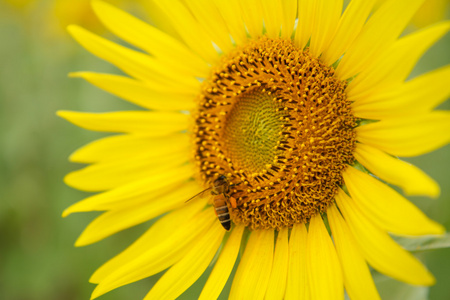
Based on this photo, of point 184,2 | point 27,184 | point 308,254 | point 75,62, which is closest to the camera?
point 308,254

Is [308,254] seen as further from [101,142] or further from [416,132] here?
[101,142]

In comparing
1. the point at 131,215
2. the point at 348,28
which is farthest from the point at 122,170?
the point at 348,28

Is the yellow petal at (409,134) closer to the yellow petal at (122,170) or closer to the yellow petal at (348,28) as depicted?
the yellow petal at (348,28)

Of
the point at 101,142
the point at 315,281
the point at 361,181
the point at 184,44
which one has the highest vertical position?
the point at 184,44

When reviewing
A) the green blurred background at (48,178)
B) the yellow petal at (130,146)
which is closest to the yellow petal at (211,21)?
the yellow petal at (130,146)

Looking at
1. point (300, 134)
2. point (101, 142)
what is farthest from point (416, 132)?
point (101, 142)

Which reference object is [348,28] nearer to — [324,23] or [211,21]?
[324,23]

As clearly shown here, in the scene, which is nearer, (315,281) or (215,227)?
(315,281)
